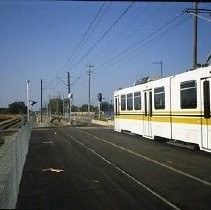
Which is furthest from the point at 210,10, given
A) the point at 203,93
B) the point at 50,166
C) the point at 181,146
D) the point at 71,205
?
the point at 71,205

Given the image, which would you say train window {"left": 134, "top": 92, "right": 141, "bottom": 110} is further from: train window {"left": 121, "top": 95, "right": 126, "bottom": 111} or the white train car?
train window {"left": 121, "top": 95, "right": 126, "bottom": 111}

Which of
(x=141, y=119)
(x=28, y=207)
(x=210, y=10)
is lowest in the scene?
(x=28, y=207)

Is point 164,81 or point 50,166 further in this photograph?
point 164,81

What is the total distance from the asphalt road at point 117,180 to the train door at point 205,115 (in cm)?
75

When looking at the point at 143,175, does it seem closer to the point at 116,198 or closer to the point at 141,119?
the point at 116,198

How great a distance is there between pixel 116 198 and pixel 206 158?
8.41m

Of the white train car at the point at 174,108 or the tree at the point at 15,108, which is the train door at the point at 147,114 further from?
the tree at the point at 15,108

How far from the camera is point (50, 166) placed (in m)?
17.4

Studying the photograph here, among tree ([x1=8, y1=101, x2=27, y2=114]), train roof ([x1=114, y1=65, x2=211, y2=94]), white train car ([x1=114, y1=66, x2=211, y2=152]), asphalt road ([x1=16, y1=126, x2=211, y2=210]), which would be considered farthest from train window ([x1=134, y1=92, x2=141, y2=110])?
tree ([x1=8, y1=101, x2=27, y2=114])

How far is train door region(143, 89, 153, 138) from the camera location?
88.7ft

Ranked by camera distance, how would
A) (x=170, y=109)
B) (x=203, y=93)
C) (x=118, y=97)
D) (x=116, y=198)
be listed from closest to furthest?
(x=116, y=198) → (x=203, y=93) → (x=170, y=109) → (x=118, y=97)

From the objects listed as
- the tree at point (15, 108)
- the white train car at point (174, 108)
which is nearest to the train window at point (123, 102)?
the white train car at point (174, 108)

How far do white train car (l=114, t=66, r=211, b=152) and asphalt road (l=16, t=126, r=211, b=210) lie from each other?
105cm

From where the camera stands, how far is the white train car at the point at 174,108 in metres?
18.8
